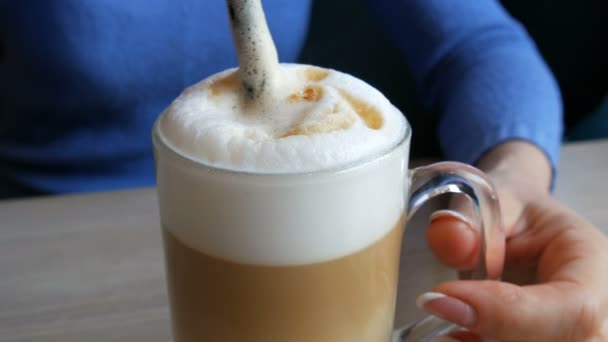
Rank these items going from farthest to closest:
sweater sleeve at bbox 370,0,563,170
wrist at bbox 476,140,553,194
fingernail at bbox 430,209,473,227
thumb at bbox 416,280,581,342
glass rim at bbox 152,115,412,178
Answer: sweater sleeve at bbox 370,0,563,170 < wrist at bbox 476,140,553,194 < fingernail at bbox 430,209,473,227 < thumb at bbox 416,280,581,342 < glass rim at bbox 152,115,412,178

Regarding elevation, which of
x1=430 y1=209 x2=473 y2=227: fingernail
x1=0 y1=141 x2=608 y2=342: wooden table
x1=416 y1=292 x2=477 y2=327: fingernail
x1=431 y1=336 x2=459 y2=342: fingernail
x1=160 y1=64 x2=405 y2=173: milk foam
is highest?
x1=160 y1=64 x2=405 y2=173: milk foam

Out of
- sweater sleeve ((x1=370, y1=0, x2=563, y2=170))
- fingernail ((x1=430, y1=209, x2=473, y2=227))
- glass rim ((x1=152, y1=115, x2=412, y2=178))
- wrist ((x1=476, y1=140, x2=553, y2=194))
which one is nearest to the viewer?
glass rim ((x1=152, y1=115, x2=412, y2=178))

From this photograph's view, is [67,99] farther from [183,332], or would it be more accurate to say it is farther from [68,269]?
[183,332]

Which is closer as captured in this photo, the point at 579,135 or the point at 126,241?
the point at 126,241

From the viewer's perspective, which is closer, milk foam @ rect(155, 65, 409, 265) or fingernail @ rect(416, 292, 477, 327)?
milk foam @ rect(155, 65, 409, 265)

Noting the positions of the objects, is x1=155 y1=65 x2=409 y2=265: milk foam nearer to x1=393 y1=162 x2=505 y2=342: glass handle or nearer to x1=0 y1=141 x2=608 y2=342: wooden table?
x1=393 y1=162 x2=505 y2=342: glass handle

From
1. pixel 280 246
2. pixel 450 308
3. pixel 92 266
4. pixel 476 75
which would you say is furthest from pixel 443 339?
pixel 476 75

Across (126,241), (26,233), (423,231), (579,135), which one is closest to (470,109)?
(423,231)

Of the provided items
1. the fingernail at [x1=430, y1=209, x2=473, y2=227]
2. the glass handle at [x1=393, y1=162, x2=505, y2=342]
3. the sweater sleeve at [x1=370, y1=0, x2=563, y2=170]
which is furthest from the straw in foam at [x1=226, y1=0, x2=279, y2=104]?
the sweater sleeve at [x1=370, y1=0, x2=563, y2=170]
